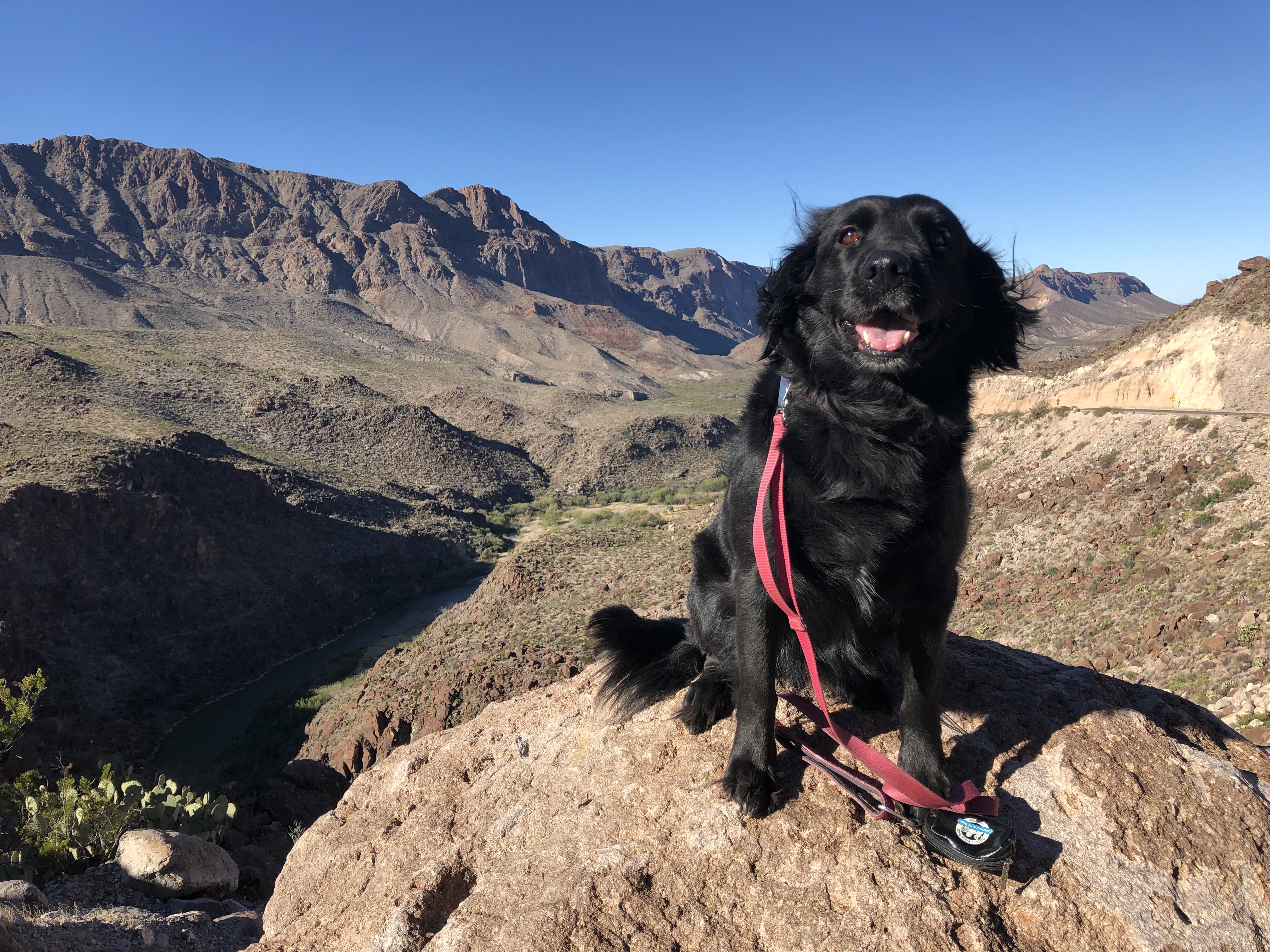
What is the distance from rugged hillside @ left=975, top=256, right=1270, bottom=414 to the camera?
22594 millimetres

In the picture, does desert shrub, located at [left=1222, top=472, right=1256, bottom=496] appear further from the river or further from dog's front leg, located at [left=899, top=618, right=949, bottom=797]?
the river

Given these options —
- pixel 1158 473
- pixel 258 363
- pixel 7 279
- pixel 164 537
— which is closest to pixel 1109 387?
pixel 1158 473

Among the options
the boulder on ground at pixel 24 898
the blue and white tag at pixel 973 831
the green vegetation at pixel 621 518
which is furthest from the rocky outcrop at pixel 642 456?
the blue and white tag at pixel 973 831

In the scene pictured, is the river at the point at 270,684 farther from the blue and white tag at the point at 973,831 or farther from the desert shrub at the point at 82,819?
the blue and white tag at the point at 973,831

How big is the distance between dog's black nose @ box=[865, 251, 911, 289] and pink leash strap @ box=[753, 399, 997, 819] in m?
0.62

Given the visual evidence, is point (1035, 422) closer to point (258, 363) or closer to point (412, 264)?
point (258, 363)

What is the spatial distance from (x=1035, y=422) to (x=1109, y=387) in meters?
4.14

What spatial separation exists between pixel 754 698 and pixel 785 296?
1.65 m

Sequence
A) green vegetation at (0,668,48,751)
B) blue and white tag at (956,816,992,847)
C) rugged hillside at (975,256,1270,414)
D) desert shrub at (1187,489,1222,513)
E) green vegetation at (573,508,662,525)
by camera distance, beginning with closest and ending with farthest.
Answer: blue and white tag at (956,816,992,847) → green vegetation at (0,668,48,751) → desert shrub at (1187,489,1222,513) → rugged hillside at (975,256,1270,414) → green vegetation at (573,508,662,525)

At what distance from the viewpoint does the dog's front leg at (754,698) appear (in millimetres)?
2857

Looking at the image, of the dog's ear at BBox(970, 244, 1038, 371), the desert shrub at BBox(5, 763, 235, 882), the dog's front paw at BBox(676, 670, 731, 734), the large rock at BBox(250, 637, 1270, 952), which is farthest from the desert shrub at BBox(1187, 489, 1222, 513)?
the desert shrub at BBox(5, 763, 235, 882)

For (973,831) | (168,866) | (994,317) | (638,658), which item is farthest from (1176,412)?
(168,866)

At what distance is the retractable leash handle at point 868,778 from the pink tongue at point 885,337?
1.30 ft

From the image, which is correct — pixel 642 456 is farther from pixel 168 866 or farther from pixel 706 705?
pixel 706 705
